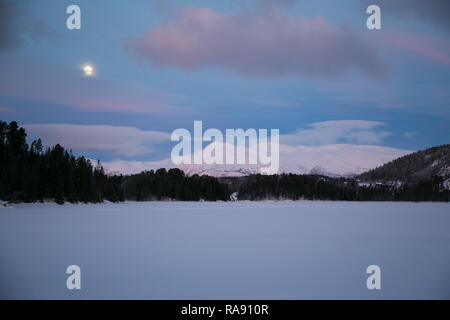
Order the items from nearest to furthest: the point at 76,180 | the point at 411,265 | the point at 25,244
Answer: the point at 411,265 < the point at 25,244 < the point at 76,180

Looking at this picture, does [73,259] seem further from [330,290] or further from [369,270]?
[369,270]

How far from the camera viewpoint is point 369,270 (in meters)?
16.6

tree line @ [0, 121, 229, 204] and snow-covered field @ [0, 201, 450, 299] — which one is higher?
tree line @ [0, 121, 229, 204]

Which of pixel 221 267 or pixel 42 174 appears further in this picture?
pixel 42 174

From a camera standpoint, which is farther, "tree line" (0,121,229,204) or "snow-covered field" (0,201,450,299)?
"tree line" (0,121,229,204)

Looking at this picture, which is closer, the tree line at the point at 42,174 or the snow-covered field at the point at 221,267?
the snow-covered field at the point at 221,267

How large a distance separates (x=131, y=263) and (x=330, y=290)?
882 centimetres

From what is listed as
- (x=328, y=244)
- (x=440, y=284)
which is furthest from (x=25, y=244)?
(x=440, y=284)

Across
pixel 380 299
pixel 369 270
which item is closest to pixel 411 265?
pixel 369 270

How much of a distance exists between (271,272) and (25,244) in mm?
15407

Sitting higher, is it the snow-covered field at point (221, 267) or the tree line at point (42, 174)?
the tree line at point (42, 174)

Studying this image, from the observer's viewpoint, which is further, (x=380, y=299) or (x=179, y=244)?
(x=179, y=244)
